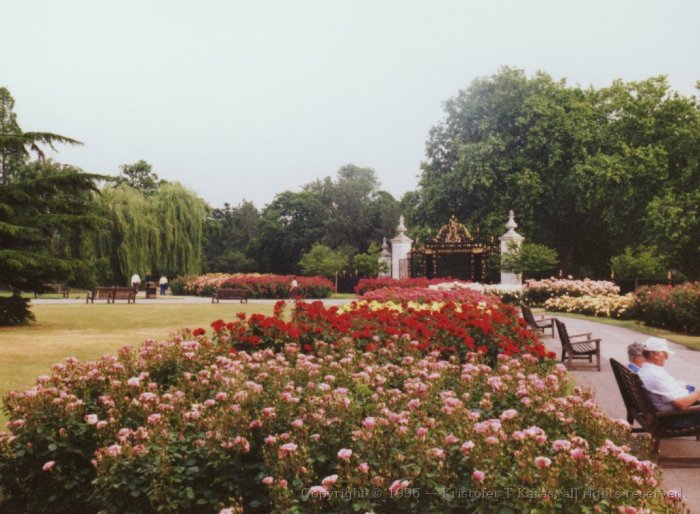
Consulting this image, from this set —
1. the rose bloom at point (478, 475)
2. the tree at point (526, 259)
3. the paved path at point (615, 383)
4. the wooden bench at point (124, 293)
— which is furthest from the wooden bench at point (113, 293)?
the rose bloom at point (478, 475)

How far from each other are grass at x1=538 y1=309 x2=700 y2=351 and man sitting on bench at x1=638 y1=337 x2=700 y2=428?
878 centimetres

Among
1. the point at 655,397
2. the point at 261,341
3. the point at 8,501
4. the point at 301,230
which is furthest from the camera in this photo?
the point at 301,230

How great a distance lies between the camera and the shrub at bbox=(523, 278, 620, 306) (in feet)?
79.0

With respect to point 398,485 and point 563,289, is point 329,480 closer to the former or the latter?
point 398,485

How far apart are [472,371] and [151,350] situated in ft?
9.79

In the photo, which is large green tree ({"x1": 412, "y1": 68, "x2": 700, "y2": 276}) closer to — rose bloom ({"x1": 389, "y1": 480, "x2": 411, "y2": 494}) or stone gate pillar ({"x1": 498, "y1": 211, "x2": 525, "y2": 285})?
stone gate pillar ({"x1": 498, "y1": 211, "x2": 525, "y2": 285})

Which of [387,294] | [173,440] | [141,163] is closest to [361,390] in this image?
[173,440]

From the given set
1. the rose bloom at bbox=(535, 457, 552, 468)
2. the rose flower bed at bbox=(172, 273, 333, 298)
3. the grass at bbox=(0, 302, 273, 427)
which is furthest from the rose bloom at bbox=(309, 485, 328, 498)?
the rose flower bed at bbox=(172, 273, 333, 298)

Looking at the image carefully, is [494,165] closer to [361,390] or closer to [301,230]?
[301,230]

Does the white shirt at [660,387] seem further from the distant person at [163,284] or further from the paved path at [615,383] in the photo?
the distant person at [163,284]

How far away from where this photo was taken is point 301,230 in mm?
59969

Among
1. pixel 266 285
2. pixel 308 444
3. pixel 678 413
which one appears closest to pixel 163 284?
pixel 266 285

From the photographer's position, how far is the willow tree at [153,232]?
35844mm

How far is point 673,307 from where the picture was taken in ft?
54.2
